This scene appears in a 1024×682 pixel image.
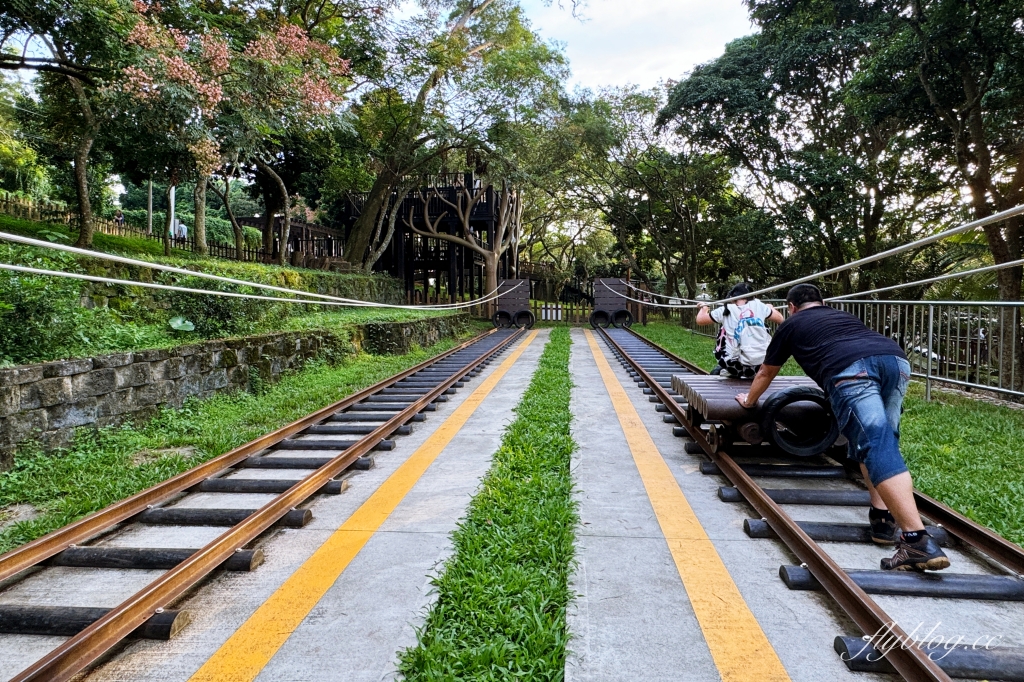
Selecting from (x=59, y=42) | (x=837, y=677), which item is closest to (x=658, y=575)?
(x=837, y=677)

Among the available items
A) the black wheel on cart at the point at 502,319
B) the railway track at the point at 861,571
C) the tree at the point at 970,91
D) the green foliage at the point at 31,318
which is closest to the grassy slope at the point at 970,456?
the railway track at the point at 861,571

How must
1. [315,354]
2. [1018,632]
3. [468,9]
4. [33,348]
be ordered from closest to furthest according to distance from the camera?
[1018,632] → [33,348] → [315,354] → [468,9]

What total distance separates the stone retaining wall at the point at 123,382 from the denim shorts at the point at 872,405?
5.19 meters

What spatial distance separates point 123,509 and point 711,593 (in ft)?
10.3

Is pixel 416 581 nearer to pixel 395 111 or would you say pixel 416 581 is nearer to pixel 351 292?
pixel 351 292

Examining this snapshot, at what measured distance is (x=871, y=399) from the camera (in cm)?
285

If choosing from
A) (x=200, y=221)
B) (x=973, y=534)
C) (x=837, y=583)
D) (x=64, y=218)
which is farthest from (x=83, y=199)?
(x=973, y=534)

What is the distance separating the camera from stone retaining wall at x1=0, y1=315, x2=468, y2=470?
412 centimetres

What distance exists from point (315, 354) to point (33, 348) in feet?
14.5

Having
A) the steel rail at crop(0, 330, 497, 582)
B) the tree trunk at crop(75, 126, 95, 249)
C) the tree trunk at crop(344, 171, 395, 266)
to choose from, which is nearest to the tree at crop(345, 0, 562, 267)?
the tree trunk at crop(344, 171, 395, 266)

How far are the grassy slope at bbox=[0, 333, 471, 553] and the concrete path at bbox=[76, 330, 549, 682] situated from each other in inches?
52.9

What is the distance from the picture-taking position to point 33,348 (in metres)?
4.62

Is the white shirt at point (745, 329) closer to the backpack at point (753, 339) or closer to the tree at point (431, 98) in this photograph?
the backpack at point (753, 339)

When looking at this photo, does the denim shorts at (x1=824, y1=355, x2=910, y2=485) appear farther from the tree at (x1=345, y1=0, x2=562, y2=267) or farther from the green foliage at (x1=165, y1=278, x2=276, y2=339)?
the tree at (x1=345, y1=0, x2=562, y2=267)
